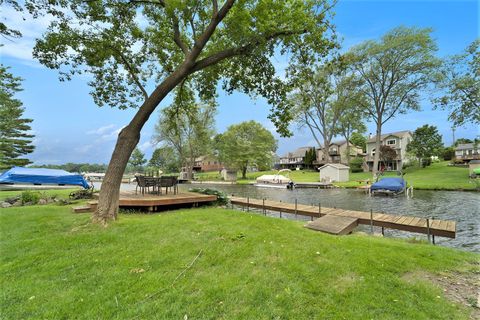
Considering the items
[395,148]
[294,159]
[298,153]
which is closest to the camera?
[395,148]

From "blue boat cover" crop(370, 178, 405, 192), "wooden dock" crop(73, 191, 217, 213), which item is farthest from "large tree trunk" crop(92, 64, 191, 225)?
"blue boat cover" crop(370, 178, 405, 192)

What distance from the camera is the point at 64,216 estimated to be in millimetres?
6980

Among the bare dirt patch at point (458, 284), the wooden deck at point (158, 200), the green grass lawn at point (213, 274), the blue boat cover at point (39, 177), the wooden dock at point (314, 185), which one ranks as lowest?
the wooden dock at point (314, 185)

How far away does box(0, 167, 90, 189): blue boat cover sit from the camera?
18.1m

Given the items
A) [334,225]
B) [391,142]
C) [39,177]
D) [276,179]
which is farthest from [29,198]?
[391,142]

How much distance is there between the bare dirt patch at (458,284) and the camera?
A: 9.94ft

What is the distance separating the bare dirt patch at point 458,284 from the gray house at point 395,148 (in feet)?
140

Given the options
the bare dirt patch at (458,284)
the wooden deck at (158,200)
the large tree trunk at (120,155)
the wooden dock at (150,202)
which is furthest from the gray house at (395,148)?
the large tree trunk at (120,155)

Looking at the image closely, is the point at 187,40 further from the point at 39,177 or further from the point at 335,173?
the point at 335,173

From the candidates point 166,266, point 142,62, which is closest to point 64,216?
point 166,266

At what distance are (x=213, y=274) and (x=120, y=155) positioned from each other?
4.39 m

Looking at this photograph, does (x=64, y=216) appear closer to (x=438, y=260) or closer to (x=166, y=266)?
(x=166, y=266)

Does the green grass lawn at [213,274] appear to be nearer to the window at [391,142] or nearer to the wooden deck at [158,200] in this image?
the wooden deck at [158,200]

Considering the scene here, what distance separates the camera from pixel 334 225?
23.0 ft
